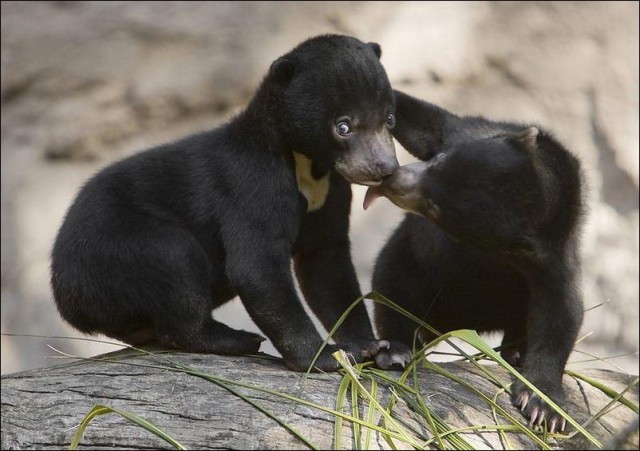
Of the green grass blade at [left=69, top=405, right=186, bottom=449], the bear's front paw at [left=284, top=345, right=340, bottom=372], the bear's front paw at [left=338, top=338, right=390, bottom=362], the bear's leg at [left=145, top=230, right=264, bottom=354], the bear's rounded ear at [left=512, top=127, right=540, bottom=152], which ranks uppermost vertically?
the bear's rounded ear at [left=512, top=127, right=540, bottom=152]

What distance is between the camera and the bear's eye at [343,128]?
4465 mm

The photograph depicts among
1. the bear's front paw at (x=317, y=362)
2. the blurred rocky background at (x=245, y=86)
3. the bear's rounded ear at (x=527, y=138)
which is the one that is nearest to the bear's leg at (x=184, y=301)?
the bear's front paw at (x=317, y=362)

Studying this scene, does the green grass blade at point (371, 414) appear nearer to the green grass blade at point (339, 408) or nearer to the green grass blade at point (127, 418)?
the green grass blade at point (339, 408)

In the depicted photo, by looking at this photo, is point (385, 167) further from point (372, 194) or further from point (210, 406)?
point (210, 406)

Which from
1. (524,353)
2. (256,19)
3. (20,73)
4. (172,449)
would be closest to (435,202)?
(524,353)

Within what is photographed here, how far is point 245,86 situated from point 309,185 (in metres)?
3.49

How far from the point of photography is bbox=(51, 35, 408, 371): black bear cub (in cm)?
441

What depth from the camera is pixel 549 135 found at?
15.7ft

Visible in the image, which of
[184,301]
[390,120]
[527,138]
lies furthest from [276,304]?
[527,138]

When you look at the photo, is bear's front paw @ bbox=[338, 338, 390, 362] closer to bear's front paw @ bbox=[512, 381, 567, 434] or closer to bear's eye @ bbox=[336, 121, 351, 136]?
bear's front paw @ bbox=[512, 381, 567, 434]

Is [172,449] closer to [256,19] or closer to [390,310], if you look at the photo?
[390,310]

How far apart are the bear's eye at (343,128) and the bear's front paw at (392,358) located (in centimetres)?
103

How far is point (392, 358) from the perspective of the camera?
14.7 ft

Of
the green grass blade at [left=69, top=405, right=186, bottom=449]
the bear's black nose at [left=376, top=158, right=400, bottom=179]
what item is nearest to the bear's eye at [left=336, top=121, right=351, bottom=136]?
the bear's black nose at [left=376, top=158, right=400, bottom=179]
